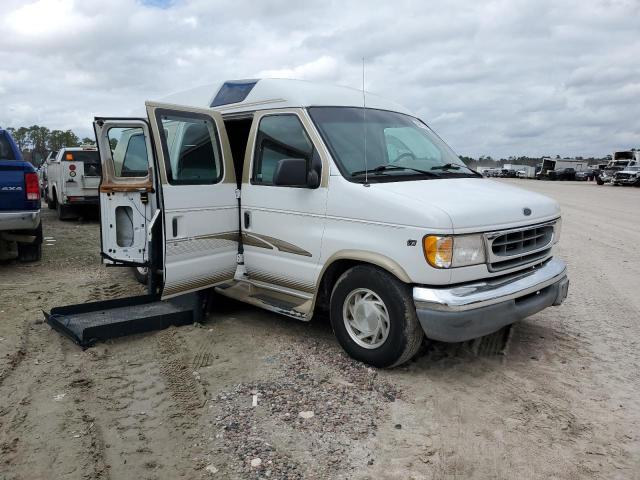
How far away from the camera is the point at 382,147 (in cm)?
484

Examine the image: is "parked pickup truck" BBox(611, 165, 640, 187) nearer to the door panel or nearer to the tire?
the tire

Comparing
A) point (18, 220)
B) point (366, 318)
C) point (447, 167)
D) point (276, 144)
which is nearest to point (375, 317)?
point (366, 318)

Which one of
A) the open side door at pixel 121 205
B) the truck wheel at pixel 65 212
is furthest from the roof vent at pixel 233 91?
the truck wheel at pixel 65 212

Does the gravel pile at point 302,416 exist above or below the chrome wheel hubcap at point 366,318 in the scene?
below

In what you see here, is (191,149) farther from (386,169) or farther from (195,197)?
(386,169)

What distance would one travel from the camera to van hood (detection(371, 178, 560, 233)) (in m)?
3.88

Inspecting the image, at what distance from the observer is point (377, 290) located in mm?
4160

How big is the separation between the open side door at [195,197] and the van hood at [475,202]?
5.47ft

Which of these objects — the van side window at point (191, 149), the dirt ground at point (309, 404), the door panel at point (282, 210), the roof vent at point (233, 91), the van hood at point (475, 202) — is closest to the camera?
the dirt ground at point (309, 404)

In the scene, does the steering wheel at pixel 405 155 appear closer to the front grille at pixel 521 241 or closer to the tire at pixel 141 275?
the front grille at pixel 521 241

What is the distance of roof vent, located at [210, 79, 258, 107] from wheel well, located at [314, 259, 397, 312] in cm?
195

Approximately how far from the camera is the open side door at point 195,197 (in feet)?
15.5

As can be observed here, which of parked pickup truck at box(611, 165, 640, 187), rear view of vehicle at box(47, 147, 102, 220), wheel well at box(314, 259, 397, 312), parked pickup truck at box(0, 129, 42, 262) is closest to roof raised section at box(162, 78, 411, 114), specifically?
wheel well at box(314, 259, 397, 312)

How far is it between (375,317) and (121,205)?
3.37m
